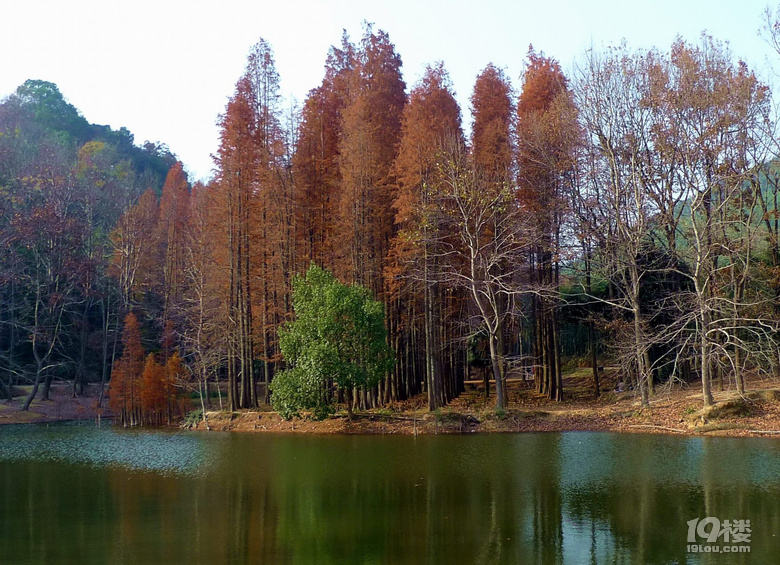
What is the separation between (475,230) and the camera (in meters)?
27.5

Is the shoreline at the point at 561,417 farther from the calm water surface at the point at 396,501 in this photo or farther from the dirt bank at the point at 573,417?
the calm water surface at the point at 396,501

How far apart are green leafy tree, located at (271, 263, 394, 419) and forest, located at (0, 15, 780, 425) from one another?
12cm

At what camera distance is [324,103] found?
33.5 meters

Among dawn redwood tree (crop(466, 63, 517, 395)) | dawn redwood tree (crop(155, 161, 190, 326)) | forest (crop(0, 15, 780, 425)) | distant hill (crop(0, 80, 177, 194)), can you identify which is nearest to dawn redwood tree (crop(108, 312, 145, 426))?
forest (crop(0, 15, 780, 425))

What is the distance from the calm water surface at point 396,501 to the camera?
35.1 feet

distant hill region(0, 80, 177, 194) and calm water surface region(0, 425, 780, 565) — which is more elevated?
distant hill region(0, 80, 177, 194)

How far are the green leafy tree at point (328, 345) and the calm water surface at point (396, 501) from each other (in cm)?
341

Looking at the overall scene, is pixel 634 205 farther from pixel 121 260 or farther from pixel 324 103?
pixel 121 260

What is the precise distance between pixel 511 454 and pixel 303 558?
10.2 meters

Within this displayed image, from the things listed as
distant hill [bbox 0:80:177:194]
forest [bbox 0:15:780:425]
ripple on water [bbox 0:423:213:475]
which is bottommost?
ripple on water [bbox 0:423:213:475]

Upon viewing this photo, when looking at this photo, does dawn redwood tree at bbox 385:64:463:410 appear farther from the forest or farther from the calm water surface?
the calm water surface

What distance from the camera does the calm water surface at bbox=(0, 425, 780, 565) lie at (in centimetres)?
1069

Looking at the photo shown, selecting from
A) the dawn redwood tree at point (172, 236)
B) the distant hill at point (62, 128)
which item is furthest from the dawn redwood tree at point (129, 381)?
the distant hill at point (62, 128)

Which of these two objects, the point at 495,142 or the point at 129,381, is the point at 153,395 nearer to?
the point at 129,381
